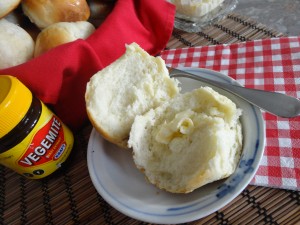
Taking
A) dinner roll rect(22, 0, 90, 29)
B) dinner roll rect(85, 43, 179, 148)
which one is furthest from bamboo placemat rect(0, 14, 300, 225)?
dinner roll rect(22, 0, 90, 29)

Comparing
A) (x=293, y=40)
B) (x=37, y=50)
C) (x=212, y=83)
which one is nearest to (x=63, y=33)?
(x=37, y=50)

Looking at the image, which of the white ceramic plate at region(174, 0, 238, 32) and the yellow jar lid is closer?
the yellow jar lid

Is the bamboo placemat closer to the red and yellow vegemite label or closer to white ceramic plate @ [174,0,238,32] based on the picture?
the red and yellow vegemite label

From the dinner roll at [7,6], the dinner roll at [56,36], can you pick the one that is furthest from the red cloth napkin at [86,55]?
the dinner roll at [7,6]

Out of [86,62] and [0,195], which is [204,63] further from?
[0,195]

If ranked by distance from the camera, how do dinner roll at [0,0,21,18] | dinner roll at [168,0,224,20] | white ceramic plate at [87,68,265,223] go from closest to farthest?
white ceramic plate at [87,68,265,223], dinner roll at [0,0,21,18], dinner roll at [168,0,224,20]

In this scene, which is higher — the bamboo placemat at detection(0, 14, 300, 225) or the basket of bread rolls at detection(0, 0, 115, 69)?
the basket of bread rolls at detection(0, 0, 115, 69)
